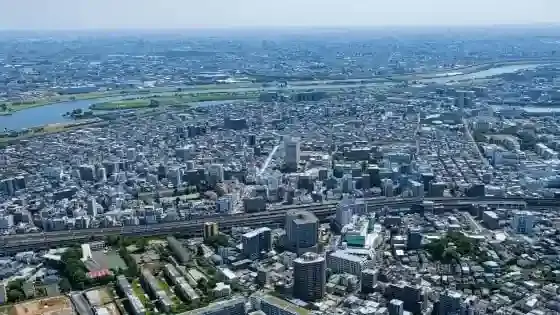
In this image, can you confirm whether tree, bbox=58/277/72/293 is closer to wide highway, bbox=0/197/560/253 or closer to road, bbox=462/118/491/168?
wide highway, bbox=0/197/560/253

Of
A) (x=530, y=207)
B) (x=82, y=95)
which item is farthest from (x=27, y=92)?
(x=530, y=207)

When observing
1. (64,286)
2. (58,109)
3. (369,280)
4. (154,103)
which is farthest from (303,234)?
(58,109)

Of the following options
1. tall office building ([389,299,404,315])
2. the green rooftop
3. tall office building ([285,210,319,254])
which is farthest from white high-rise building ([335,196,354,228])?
tall office building ([389,299,404,315])

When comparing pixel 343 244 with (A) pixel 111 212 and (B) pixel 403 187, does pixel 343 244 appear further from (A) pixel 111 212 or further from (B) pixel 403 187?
(A) pixel 111 212

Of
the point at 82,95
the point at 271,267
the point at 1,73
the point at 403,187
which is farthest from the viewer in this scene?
the point at 1,73

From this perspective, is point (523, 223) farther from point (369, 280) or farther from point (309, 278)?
point (309, 278)

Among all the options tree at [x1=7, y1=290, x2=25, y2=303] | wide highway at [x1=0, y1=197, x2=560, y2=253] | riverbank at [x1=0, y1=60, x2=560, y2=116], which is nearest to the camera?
tree at [x1=7, y1=290, x2=25, y2=303]
